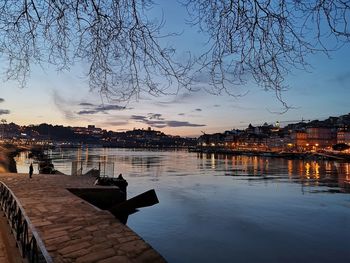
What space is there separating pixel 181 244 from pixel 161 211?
8.88 meters

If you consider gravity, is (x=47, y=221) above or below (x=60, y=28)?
below

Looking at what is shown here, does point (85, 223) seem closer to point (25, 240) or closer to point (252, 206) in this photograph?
point (25, 240)

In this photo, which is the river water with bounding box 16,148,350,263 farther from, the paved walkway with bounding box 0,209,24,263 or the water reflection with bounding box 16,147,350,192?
the water reflection with bounding box 16,147,350,192

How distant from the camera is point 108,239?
10.3 m

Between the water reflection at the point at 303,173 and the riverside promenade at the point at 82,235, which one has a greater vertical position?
the riverside promenade at the point at 82,235

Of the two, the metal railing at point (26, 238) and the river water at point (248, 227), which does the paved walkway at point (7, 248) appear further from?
the river water at point (248, 227)

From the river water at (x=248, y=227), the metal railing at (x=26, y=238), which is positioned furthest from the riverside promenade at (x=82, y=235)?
the river water at (x=248, y=227)

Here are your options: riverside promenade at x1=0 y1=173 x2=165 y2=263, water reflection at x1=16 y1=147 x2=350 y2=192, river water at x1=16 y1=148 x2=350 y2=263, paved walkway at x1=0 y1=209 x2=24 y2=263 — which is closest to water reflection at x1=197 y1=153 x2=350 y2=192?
→ water reflection at x1=16 y1=147 x2=350 y2=192

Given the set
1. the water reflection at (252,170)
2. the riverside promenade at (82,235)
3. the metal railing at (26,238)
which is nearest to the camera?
the metal railing at (26,238)

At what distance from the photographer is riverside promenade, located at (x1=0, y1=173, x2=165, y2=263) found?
901cm

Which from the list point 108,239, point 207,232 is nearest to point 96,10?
point 108,239

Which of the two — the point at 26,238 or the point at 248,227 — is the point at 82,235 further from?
the point at 248,227

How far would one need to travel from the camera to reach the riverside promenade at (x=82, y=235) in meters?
9.01

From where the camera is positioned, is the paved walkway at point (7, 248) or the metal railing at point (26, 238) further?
the paved walkway at point (7, 248)
